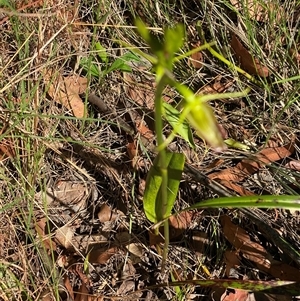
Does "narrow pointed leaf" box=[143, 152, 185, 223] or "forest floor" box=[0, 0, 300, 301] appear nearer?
"narrow pointed leaf" box=[143, 152, 185, 223]

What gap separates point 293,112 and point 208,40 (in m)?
0.37

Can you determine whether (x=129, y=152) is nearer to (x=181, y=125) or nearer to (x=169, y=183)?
(x=181, y=125)

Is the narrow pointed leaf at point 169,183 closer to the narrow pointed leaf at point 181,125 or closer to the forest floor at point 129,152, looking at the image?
the forest floor at point 129,152

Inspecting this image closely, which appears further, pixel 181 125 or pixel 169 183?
pixel 181 125

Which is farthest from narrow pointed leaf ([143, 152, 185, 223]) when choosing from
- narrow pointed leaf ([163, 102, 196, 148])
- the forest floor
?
narrow pointed leaf ([163, 102, 196, 148])

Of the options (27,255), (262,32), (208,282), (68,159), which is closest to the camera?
(208,282)

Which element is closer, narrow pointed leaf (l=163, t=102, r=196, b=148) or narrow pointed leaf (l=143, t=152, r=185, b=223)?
narrow pointed leaf (l=143, t=152, r=185, b=223)

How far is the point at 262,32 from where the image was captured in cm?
154

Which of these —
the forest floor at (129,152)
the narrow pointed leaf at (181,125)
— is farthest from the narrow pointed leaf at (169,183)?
the narrow pointed leaf at (181,125)

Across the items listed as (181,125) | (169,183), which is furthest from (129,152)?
(169,183)

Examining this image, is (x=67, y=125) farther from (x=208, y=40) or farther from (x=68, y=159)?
(x=208, y=40)

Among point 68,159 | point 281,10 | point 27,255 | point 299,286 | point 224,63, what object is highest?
point 281,10

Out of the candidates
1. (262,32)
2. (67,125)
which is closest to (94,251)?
(67,125)

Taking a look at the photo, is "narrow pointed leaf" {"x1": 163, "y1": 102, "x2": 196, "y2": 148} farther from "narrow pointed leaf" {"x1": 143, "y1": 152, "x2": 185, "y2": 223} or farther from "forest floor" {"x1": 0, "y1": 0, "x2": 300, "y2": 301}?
"narrow pointed leaf" {"x1": 143, "y1": 152, "x2": 185, "y2": 223}
